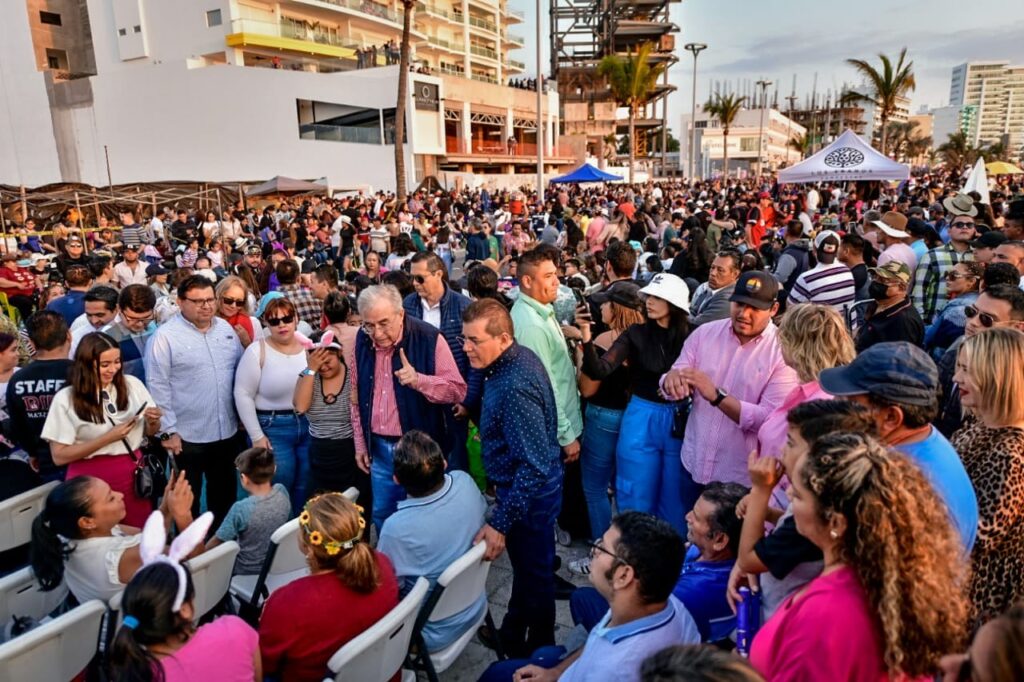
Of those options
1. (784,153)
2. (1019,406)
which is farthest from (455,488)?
(784,153)

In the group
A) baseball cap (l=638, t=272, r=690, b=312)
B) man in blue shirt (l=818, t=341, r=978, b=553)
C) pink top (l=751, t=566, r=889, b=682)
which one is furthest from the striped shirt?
pink top (l=751, t=566, r=889, b=682)

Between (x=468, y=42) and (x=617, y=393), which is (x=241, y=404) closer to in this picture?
(x=617, y=393)

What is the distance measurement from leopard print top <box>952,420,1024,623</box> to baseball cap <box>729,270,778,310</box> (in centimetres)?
108

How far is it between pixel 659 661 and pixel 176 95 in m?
39.7

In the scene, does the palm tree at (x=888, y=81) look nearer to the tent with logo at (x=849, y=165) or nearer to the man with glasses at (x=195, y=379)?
the tent with logo at (x=849, y=165)

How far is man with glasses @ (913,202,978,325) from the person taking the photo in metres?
5.75

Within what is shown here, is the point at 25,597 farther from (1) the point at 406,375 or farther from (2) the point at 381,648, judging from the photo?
(1) the point at 406,375

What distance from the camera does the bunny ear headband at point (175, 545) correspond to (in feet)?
6.45

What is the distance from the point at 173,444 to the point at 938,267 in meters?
6.53

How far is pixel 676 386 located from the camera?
313cm

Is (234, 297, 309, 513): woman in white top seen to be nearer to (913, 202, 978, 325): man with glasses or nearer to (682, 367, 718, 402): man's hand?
(682, 367, 718, 402): man's hand

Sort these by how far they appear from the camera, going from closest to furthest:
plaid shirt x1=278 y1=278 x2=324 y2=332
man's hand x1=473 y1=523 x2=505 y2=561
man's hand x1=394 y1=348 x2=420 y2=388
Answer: man's hand x1=473 y1=523 x2=505 y2=561 < man's hand x1=394 y1=348 x2=420 y2=388 < plaid shirt x1=278 y1=278 x2=324 y2=332

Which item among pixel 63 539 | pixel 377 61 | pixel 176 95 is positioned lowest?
pixel 63 539

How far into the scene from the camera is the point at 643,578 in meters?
1.93
